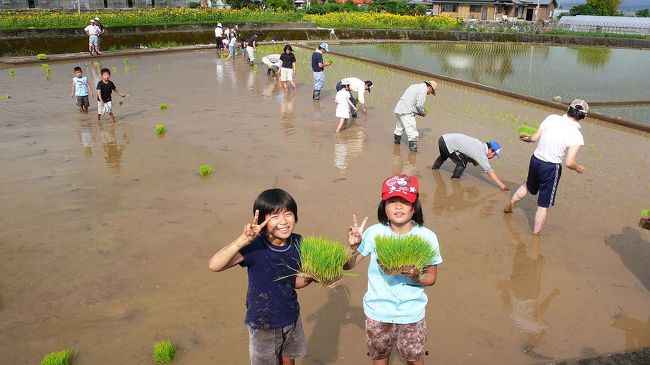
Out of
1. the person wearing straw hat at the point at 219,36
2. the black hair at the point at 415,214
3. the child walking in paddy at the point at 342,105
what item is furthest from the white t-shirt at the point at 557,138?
the person wearing straw hat at the point at 219,36

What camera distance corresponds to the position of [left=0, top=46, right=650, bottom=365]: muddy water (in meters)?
4.39

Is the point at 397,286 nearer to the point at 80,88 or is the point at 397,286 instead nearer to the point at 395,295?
the point at 395,295

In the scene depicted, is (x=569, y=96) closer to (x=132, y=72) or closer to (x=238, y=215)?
(x=238, y=215)

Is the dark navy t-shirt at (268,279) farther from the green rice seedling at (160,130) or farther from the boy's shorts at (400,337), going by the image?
the green rice seedling at (160,130)

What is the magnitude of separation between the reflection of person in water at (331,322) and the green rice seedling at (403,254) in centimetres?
152

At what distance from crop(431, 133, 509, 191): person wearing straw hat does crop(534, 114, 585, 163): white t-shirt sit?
1.58m

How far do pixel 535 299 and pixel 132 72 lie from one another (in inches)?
738

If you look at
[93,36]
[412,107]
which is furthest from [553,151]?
[93,36]

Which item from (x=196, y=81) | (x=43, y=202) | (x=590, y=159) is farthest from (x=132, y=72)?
(x=590, y=159)

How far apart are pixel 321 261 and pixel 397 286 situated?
57cm

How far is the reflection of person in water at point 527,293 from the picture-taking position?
4559 millimetres

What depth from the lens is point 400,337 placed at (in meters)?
3.26

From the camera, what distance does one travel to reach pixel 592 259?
18.9 ft

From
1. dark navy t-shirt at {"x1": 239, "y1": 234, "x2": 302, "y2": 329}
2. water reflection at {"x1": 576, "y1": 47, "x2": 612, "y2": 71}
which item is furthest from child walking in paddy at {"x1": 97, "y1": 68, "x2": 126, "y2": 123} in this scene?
water reflection at {"x1": 576, "y1": 47, "x2": 612, "y2": 71}
